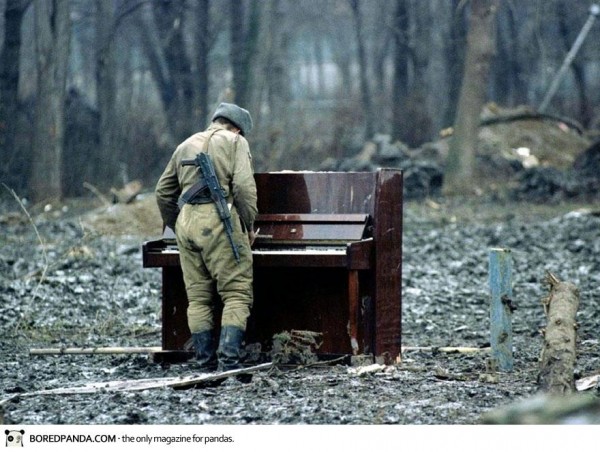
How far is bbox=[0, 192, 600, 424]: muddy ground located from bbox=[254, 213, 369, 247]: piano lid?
91 centimetres

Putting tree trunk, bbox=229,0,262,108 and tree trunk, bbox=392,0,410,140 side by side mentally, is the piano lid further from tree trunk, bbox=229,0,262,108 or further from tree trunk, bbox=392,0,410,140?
tree trunk, bbox=392,0,410,140

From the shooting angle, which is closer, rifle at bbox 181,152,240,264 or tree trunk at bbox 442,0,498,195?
rifle at bbox 181,152,240,264

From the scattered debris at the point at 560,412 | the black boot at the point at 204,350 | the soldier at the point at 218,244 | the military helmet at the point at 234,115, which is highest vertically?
the military helmet at the point at 234,115

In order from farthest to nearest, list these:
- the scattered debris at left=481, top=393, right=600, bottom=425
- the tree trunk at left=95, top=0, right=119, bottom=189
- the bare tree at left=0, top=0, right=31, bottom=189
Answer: the tree trunk at left=95, top=0, right=119, bottom=189, the bare tree at left=0, top=0, right=31, bottom=189, the scattered debris at left=481, top=393, right=600, bottom=425

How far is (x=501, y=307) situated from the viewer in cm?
870

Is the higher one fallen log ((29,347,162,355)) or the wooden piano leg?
the wooden piano leg

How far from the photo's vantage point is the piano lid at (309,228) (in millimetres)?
8703

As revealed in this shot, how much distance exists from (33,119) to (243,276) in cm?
1865

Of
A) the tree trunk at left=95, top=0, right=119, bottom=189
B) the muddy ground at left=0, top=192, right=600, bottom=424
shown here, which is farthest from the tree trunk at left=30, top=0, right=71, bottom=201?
the muddy ground at left=0, top=192, right=600, bottom=424

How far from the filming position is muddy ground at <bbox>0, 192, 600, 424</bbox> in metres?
7.23

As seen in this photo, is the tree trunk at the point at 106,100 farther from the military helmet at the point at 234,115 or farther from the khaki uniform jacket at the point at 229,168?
the khaki uniform jacket at the point at 229,168

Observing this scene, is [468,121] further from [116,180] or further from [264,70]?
[116,180]
